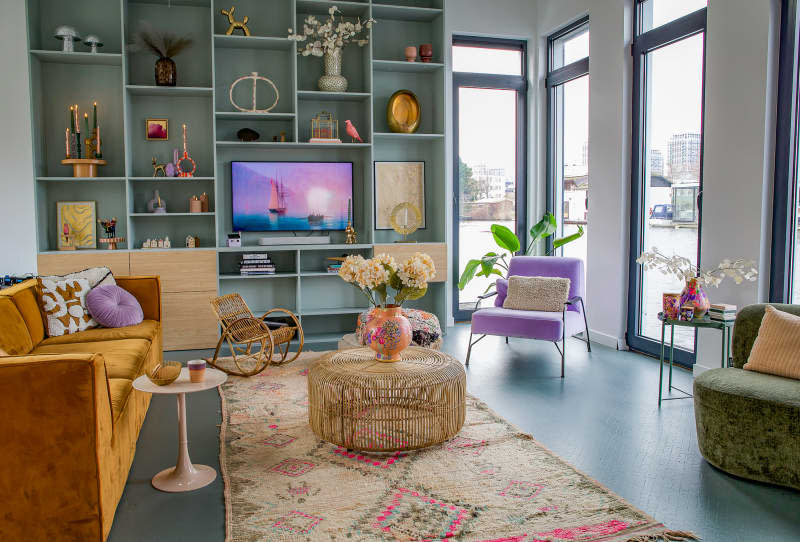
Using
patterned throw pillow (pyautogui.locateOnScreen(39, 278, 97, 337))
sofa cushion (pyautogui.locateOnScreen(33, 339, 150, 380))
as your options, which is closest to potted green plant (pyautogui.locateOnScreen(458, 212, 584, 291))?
sofa cushion (pyautogui.locateOnScreen(33, 339, 150, 380))

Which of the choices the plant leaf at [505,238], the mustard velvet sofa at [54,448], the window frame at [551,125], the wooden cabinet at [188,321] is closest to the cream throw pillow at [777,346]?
the mustard velvet sofa at [54,448]

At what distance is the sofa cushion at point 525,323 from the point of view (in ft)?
15.9

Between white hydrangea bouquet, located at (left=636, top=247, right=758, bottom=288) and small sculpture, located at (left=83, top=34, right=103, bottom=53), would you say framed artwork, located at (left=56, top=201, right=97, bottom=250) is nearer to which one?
small sculpture, located at (left=83, top=34, right=103, bottom=53)

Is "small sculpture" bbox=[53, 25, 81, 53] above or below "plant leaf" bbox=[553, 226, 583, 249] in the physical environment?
above

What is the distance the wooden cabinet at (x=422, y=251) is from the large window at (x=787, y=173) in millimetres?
2881

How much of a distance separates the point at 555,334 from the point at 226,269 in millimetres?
3128

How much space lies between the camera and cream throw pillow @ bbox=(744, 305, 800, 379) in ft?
9.91

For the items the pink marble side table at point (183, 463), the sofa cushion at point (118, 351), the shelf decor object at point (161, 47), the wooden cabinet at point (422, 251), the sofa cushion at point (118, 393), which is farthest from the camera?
the wooden cabinet at point (422, 251)

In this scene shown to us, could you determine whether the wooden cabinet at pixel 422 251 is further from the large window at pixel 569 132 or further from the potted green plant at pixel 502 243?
the large window at pixel 569 132

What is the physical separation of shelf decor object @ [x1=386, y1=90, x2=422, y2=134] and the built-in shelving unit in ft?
0.31

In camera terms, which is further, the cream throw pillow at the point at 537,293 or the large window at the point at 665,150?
the cream throw pillow at the point at 537,293

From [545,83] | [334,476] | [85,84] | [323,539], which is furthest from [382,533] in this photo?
[545,83]

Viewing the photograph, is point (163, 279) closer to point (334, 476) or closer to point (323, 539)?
point (334, 476)

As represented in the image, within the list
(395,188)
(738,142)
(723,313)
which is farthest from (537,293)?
(395,188)
